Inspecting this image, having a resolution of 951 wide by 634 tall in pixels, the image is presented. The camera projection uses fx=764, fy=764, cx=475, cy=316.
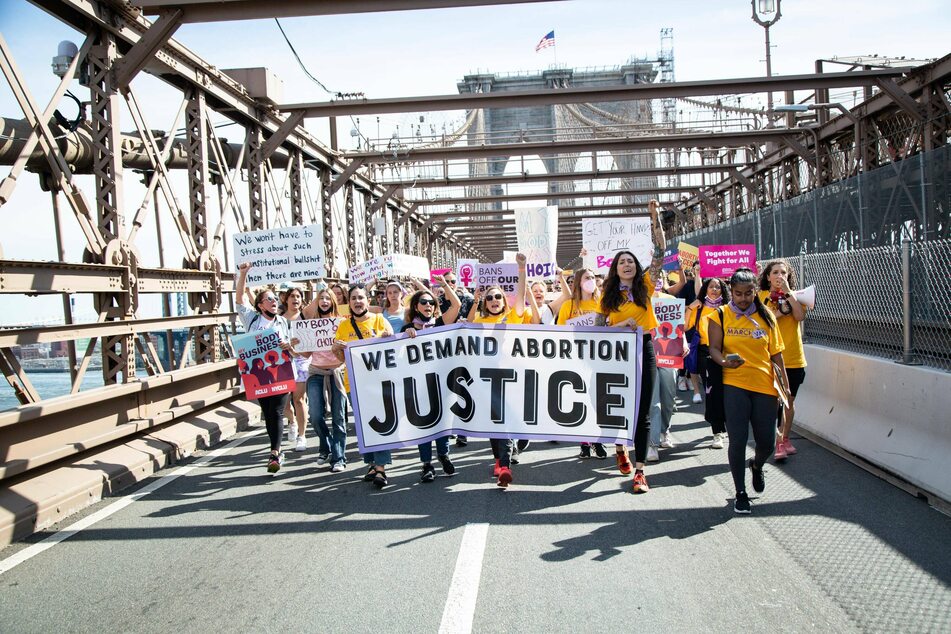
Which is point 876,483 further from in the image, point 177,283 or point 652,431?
point 177,283

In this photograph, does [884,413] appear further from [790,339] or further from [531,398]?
[531,398]

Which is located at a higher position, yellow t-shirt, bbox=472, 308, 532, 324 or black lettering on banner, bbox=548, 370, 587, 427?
yellow t-shirt, bbox=472, 308, 532, 324

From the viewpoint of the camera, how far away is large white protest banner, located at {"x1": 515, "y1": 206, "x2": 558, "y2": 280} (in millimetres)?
10281

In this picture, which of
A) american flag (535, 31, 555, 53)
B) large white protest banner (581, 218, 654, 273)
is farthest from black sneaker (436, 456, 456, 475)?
american flag (535, 31, 555, 53)

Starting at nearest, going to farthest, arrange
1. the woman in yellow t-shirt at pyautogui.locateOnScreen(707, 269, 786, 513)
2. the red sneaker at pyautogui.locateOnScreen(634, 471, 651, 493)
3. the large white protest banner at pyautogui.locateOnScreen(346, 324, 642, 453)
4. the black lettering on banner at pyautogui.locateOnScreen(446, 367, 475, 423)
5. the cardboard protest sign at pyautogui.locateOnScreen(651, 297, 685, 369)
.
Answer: the woman in yellow t-shirt at pyautogui.locateOnScreen(707, 269, 786, 513) → the red sneaker at pyautogui.locateOnScreen(634, 471, 651, 493) → the large white protest banner at pyautogui.locateOnScreen(346, 324, 642, 453) → the black lettering on banner at pyautogui.locateOnScreen(446, 367, 475, 423) → the cardboard protest sign at pyautogui.locateOnScreen(651, 297, 685, 369)

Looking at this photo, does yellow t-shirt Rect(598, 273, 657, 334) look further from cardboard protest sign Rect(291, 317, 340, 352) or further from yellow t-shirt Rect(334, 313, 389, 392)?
cardboard protest sign Rect(291, 317, 340, 352)

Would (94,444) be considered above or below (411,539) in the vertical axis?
above

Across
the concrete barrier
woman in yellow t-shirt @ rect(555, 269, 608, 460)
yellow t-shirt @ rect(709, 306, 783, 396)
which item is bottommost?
the concrete barrier

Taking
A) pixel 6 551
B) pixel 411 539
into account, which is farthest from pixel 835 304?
pixel 6 551

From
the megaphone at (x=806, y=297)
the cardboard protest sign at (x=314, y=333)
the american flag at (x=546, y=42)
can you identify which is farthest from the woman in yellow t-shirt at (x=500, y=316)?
the american flag at (x=546, y=42)

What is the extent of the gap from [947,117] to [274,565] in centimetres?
1541

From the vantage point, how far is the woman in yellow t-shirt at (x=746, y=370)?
221 inches

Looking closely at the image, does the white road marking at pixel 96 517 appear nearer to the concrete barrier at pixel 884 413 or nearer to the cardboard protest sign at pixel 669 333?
the cardboard protest sign at pixel 669 333

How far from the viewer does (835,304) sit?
30.4 ft
